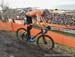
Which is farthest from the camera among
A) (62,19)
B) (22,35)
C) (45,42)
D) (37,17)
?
(62,19)

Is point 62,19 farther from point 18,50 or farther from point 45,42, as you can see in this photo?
point 18,50

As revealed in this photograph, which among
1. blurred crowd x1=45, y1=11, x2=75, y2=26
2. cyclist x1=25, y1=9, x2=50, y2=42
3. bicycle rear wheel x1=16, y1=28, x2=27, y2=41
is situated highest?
cyclist x1=25, y1=9, x2=50, y2=42

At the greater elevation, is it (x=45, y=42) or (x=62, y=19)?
(x=45, y=42)

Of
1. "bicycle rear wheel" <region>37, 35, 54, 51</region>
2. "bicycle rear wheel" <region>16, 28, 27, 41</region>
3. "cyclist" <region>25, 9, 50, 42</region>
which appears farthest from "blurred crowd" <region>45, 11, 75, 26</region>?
"bicycle rear wheel" <region>37, 35, 54, 51</region>

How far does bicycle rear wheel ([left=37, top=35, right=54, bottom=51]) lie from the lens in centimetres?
1226

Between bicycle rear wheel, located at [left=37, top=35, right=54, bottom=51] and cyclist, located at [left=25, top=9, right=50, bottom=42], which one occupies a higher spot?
cyclist, located at [left=25, top=9, right=50, bottom=42]

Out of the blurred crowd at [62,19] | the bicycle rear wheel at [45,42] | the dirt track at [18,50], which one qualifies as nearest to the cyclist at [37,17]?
the bicycle rear wheel at [45,42]

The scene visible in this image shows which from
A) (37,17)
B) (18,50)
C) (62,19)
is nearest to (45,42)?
(37,17)

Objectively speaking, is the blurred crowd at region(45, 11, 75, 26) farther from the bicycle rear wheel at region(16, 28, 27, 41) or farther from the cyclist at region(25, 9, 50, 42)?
the cyclist at region(25, 9, 50, 42)

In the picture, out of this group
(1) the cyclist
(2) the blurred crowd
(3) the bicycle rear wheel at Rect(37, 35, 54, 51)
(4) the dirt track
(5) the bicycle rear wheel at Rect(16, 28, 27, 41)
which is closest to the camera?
(4) the dirt track

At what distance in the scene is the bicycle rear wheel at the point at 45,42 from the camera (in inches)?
483

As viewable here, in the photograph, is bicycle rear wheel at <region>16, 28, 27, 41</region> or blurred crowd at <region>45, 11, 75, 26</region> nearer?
bicycle rear wheel at <region>16, 28, 27, 41</region>

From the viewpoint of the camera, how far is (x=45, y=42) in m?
12.5

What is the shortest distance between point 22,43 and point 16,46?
2.87ft
